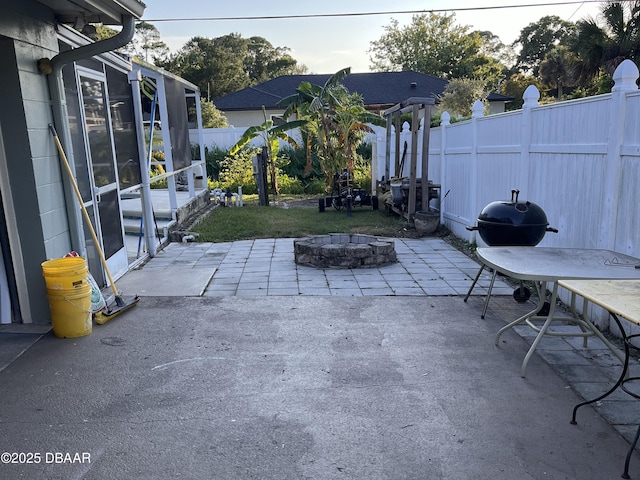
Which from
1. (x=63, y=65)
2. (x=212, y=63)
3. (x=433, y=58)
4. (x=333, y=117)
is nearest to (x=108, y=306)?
(x=63, y=65)

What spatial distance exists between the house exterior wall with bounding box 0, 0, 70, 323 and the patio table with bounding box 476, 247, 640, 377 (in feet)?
12.7

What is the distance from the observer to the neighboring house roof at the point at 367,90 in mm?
23930

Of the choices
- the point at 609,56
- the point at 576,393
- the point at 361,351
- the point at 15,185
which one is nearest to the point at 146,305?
the point at 15,185

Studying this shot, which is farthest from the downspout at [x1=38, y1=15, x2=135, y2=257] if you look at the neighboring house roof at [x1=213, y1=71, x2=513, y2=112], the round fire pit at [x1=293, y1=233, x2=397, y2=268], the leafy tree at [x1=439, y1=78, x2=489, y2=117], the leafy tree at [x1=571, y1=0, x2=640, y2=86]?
the neighboring house roof at [x1=213, y1=71, x2=513, y2=112]

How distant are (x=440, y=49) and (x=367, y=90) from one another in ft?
51.6

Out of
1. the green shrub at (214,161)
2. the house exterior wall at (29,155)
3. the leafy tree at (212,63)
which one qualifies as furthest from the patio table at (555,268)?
the leafy tree at (212,63)

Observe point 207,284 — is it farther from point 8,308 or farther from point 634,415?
point 634,415

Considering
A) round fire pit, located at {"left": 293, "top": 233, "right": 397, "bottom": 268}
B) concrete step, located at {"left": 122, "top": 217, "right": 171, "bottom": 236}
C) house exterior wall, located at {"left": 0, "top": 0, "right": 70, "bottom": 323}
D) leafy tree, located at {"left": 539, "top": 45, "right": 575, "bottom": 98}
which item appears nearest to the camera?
house exterior wall, located at {"left": 0, "top": 0, "right": 70, "bottom": 323}

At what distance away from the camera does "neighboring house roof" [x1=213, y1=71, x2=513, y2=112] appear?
23930 mm

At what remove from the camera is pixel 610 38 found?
1631 cm

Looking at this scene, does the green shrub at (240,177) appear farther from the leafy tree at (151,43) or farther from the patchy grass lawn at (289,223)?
the leafy tree at (151,43)

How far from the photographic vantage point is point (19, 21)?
13.4 ft

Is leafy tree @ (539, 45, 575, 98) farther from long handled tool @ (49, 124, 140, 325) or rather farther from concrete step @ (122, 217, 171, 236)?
long handled tool @ (49, 124, 140, 325)

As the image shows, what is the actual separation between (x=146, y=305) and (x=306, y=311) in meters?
1.68
